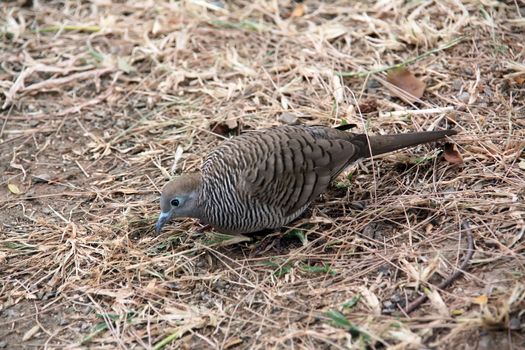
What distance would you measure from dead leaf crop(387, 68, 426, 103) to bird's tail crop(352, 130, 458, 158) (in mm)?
810

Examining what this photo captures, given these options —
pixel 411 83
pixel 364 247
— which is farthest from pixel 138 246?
pixel 411 83

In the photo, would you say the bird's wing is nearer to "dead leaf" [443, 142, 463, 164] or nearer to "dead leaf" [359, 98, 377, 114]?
"dead leaf" [443, 142, 463, 164]

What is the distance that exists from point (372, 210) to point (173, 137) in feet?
5.85

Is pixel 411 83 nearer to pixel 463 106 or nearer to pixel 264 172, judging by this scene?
pixel 463 106

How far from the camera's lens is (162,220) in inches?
181

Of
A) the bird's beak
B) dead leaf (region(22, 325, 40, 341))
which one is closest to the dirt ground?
dead leaf (region(22, 325, 40, 341))

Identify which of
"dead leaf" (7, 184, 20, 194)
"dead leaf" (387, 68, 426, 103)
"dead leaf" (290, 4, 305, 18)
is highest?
"dead leaf" (387, 68, 426, 103)

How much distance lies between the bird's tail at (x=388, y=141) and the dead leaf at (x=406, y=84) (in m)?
0.81

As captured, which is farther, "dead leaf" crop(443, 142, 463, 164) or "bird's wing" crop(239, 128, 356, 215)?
"dead leaf" crop(443, 142, 463, 164)

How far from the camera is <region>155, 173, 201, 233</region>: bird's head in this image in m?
4.52

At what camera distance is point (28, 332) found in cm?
422

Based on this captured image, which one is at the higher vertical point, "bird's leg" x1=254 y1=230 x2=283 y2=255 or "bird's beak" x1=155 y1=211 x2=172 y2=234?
"bird's beak" x1=155 y1=211 x2=172 y2=234

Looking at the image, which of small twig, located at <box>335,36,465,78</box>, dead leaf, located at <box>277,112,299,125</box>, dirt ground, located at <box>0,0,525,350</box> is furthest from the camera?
small twig, located at <box>335,36,465,78</box>

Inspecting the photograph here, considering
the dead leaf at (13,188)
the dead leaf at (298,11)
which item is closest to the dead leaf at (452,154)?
the dead leaf at (298,11)
